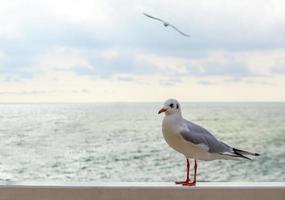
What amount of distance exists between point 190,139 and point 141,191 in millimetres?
218

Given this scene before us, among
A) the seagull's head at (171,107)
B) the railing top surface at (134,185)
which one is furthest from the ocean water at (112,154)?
the seagull's head at (171,107)

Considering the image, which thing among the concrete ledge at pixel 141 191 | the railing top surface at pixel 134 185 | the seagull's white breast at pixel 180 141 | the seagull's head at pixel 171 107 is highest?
the seagull's head at pixel 171 107

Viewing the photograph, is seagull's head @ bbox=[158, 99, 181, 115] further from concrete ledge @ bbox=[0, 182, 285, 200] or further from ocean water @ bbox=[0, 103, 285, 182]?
ocean water @ bbox=[0, 103, 285, 182]

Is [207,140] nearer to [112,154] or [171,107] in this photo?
[171,107]

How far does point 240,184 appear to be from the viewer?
1657 millimetres

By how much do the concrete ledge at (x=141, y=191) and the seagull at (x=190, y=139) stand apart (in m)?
0.10

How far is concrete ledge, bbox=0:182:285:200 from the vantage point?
162cm

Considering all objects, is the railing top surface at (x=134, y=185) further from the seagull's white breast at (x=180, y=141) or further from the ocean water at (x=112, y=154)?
the ocean water at (x=112, y=154)

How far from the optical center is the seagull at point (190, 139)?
1.59m

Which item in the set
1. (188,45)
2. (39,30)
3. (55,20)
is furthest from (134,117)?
(39,30)

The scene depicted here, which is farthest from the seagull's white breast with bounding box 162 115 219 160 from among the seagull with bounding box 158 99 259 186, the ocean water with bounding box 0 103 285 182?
the ocean water with bounding box 0 103 285 182

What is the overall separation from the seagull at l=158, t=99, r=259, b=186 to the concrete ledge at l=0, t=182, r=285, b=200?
0.32 ft

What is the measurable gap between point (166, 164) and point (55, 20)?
12.5ft

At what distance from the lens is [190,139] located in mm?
1596
